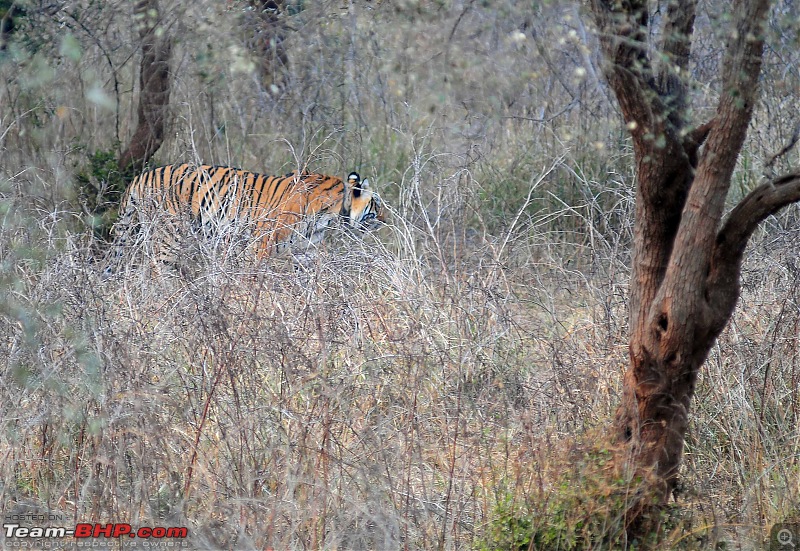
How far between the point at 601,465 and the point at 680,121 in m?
1.24

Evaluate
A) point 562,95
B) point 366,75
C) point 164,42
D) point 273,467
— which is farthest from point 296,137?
point 273,467

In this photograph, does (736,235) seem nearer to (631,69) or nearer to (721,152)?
(721,152)

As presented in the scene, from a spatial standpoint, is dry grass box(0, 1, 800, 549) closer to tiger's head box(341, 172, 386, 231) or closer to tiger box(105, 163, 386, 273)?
tiger box(105, 163, 386, 273)

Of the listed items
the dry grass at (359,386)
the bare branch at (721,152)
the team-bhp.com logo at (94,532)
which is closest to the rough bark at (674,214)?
the bare branch at (721,152)

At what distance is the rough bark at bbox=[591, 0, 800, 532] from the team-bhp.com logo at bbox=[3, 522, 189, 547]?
1610mm

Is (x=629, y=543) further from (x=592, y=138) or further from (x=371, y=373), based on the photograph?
(x=592, y=138)

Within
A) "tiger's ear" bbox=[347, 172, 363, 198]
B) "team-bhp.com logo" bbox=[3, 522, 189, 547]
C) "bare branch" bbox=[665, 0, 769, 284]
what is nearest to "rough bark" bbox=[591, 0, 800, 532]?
"bare branch" bbox=[665, 0, 769, 284]

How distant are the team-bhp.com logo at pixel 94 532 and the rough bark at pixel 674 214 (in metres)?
1.61

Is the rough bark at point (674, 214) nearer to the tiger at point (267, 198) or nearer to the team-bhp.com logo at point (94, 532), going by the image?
the team-bhp.com logo at point (94, 532)

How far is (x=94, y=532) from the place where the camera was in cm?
308

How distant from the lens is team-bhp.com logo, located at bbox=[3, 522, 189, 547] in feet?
10.0

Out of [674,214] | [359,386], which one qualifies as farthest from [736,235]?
[359,386]

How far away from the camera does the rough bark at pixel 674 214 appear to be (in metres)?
2.84

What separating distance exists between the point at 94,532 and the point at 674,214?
2.33m
